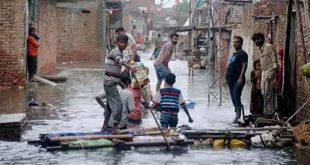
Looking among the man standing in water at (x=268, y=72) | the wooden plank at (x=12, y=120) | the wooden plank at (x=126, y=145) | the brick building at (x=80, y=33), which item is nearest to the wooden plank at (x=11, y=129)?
the wooden plank at (x=12, y=120)

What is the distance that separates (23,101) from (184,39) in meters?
49.6

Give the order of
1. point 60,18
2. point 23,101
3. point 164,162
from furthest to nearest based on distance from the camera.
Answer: point 60,18
point 23,101
point 164,162

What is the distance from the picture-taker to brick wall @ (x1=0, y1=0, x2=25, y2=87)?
64.7 feet

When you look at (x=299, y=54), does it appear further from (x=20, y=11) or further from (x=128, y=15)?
(x=128, y=15)

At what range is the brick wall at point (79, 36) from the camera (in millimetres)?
38469

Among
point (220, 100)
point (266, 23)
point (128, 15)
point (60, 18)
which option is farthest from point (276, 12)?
point (128, 15)

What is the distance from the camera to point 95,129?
12.7m

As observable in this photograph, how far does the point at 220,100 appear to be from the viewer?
18203mm

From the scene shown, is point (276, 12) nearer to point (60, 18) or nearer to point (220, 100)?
point (220, 100)

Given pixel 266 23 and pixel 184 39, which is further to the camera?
pixel 184 39

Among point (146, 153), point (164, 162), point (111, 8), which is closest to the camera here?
point (164, 162)

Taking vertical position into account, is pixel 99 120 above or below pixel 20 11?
below

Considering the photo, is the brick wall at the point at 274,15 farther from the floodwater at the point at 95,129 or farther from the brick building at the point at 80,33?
the brick building at the point at 80,33

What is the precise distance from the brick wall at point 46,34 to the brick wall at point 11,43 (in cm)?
528
